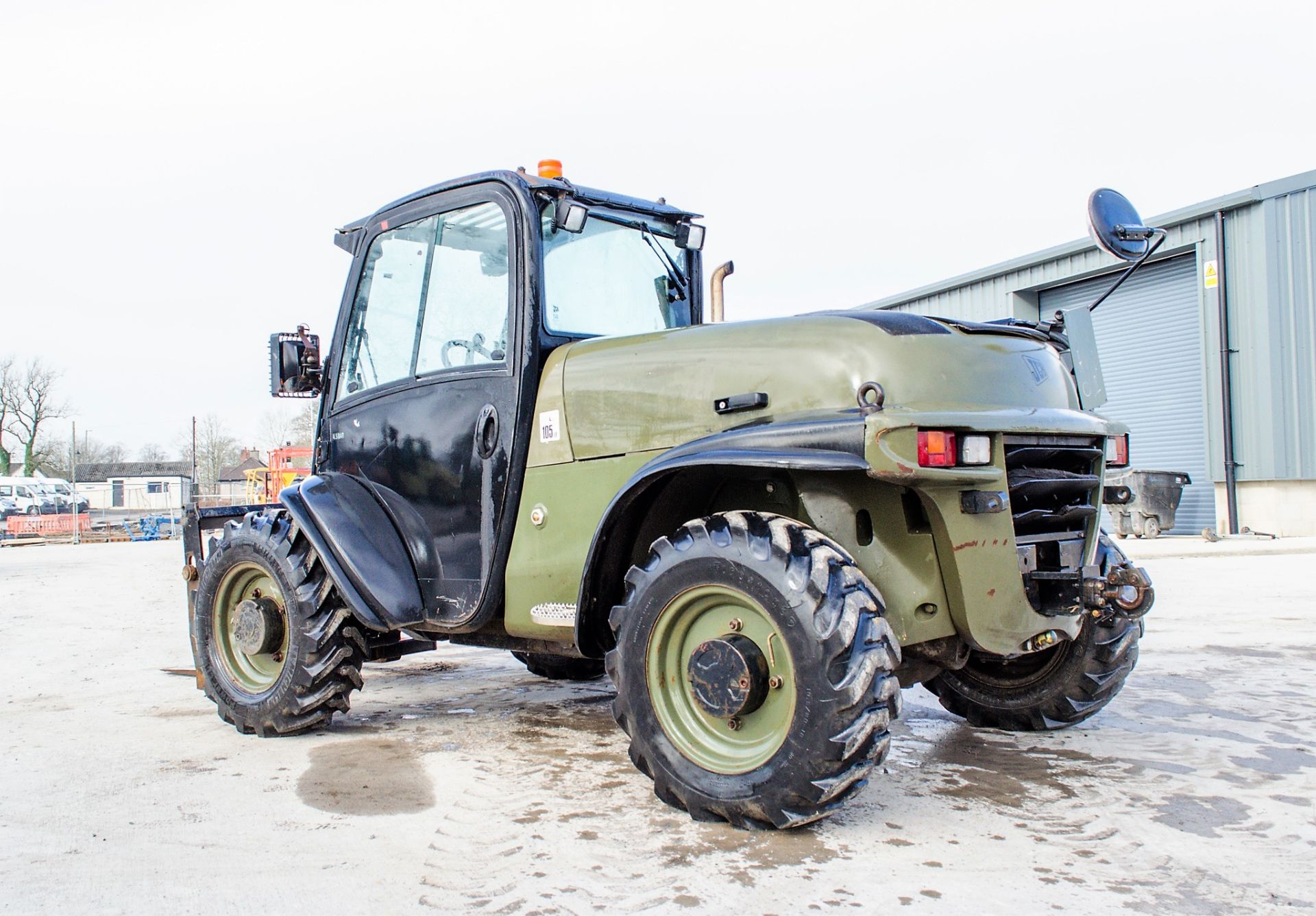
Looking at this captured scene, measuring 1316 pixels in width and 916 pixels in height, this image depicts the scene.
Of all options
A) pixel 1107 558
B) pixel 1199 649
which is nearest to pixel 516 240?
pixel 1107 558

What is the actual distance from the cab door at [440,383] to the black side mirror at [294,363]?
0.20m

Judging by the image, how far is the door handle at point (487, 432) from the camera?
4.57m

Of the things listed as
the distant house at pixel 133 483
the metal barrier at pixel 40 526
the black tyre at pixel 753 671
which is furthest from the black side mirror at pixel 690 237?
the distant house at pixel 133 483

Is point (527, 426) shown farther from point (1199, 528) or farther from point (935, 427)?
point (1199, 528)

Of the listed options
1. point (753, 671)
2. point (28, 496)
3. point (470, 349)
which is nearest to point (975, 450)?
point (753, 671)

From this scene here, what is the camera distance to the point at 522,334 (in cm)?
452

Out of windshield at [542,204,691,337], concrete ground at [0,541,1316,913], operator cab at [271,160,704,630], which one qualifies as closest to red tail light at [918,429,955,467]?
concrete ground at [0,541,1316,913]

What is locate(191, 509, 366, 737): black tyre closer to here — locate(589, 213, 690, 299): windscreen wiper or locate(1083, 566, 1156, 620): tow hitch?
locate(589, 213, 690, 299): windscreen wiper

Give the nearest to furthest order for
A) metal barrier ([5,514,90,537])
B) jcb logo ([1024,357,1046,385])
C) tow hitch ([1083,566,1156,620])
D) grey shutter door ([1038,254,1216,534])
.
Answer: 1. tow hitch ([1083,566,1156,620])
2. jcb logo ([1024,357,1046,385])
3. grey shutter door ([1038,254,1216,534])
4. metal barrier ([5,514,90,537])

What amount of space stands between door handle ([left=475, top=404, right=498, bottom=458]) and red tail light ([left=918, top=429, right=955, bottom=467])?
1998mm

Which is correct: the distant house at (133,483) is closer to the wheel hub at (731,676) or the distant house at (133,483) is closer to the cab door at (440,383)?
the cab door at (440,383)

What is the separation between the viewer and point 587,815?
144 inches

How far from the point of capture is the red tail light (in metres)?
3.23

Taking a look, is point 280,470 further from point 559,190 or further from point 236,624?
point 559,190
